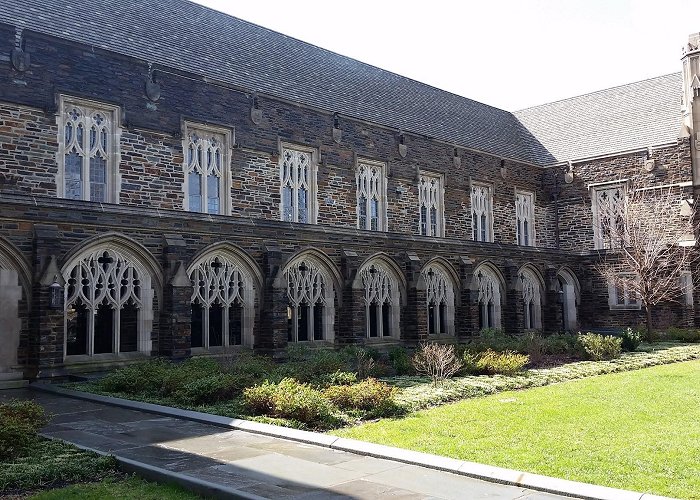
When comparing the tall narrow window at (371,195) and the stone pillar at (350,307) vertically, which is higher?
the tall narrow window at (371,195)

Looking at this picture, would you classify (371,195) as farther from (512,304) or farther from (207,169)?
(207,169)

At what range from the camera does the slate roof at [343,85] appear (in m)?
18.9

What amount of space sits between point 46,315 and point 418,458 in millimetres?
8681

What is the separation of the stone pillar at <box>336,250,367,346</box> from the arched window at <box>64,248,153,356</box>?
18.5 feet

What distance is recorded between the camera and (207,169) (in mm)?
19297

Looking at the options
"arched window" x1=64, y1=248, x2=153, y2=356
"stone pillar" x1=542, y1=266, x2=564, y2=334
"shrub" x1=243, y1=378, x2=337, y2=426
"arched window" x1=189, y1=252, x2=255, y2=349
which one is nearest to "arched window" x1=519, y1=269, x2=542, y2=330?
"stone pillar" x1=542, y1=266, x2=564, y2=334

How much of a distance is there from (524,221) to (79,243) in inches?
879

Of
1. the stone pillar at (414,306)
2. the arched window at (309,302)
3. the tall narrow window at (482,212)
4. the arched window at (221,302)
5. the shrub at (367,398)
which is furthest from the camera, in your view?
the tall narrow window at (482,212)

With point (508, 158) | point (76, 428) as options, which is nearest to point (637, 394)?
point (76, 428)

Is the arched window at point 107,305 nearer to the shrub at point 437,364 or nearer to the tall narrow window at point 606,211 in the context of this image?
the shrub at point 437,364

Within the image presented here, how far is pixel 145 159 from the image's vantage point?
17.8 m

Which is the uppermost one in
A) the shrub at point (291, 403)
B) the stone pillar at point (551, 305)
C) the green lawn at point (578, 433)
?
the stone pillar at point (551, 305)

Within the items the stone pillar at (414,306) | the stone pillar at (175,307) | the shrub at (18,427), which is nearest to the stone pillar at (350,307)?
the stone pillar at (414,306)

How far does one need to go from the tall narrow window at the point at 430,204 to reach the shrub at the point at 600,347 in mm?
8801
